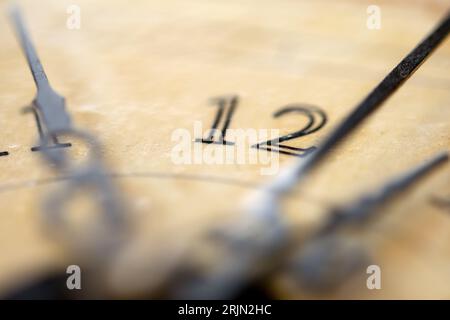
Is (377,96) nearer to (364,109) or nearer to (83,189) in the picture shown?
(364,109)

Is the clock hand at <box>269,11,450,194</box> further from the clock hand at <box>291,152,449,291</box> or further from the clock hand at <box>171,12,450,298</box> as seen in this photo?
the clock hand at <box>291,152,449,291</box>

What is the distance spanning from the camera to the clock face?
108 centimetres

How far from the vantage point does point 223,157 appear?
1.50 metres

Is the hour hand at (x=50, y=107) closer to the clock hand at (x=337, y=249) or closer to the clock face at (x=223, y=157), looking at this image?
the clock face at (x=223, y=157)

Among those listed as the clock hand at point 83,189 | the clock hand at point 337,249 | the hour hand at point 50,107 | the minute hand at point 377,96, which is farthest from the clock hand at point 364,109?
the hour hand at point 50,107

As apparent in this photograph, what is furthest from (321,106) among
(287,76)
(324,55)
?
(324,55)

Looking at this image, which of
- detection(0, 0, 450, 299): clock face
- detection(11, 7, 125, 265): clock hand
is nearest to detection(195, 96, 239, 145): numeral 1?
detection(0, 0, 450, 299): clock face

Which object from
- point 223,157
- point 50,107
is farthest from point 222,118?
point 50,107

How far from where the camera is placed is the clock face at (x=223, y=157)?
1.08m

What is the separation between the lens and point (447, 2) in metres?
2.70

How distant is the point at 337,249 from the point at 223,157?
1.61 ft

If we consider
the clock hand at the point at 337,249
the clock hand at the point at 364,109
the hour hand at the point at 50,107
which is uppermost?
the hour hand at the point at 50,107

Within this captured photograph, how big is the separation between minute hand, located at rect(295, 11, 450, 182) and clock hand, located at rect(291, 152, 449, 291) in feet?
0.58
